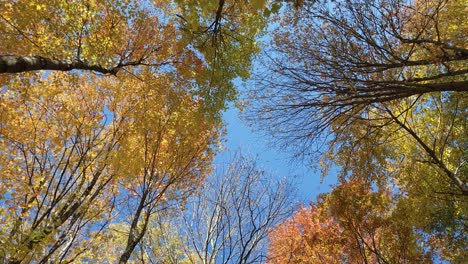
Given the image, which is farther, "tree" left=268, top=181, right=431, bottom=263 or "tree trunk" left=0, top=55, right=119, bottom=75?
"tree" left=268, top=181, right=431, bottom=263

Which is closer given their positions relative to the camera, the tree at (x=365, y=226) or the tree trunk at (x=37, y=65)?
the tree trunk at (x=37, y=65)

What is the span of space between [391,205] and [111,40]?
8063 mm

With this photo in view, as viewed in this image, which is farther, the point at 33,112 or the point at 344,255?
the point at 344,255

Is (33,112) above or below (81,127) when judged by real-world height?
above

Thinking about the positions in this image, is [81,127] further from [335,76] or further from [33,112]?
[335,76]

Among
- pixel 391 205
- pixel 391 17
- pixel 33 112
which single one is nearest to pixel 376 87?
pixel 391 17

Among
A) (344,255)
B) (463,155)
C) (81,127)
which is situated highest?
(463,155)

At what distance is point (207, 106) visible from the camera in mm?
6930

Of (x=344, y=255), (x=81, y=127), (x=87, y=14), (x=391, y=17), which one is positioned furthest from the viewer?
(x=344, y=255)

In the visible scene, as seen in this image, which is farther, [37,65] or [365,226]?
[365,226]

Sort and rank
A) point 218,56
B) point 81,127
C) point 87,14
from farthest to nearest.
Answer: point 81,127 < point 218,56 < point 87,14

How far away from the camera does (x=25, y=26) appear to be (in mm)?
5785

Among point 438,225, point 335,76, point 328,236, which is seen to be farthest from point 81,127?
point 438,225

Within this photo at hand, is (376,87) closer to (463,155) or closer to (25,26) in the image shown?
(463,155)
